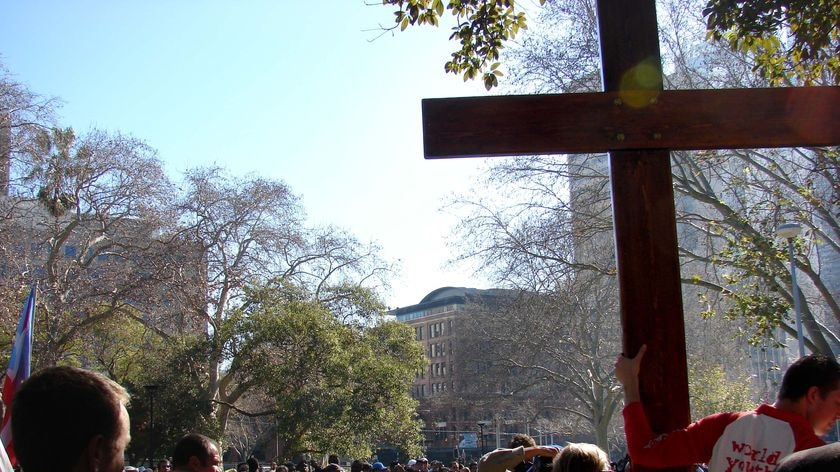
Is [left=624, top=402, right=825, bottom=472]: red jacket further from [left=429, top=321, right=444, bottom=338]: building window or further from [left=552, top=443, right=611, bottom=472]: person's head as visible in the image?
[left=429, top=321, right=444, bottom=338]: building window

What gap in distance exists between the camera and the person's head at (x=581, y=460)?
139 inches

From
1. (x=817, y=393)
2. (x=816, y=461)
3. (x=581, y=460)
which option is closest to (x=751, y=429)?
(x=817, y=393)

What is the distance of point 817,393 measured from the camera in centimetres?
299

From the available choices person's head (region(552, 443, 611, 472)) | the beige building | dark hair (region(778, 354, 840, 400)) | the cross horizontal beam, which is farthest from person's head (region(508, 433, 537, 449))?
the beige building

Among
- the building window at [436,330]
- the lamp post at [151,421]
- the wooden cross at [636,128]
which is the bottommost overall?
the lamp post at [151,421]

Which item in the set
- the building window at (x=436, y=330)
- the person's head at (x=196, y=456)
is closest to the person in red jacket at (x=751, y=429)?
the person's head at (x=196, y=456)

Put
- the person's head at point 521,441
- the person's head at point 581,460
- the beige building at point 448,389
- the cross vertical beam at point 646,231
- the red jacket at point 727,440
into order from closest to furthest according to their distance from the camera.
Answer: the red jacket at point 727,440 < the cross vertical beam at point 646,231 < the person's head at point 581,460 < the person's head at point 521,441 < the beige building at point 448,389

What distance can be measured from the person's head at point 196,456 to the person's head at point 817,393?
2913 mm

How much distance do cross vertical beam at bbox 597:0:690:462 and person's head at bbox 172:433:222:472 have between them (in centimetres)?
243

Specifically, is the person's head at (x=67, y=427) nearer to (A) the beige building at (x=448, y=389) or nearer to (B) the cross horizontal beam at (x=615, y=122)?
(B) the cross horizontal beam at (x=615, y=122)

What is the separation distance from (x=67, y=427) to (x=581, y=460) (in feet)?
7.55

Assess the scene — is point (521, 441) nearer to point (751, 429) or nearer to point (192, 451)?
point (192, 451)

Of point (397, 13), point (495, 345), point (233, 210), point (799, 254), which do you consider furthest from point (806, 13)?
point (495, 345)

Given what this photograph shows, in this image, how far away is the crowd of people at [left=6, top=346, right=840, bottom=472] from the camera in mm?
1819
